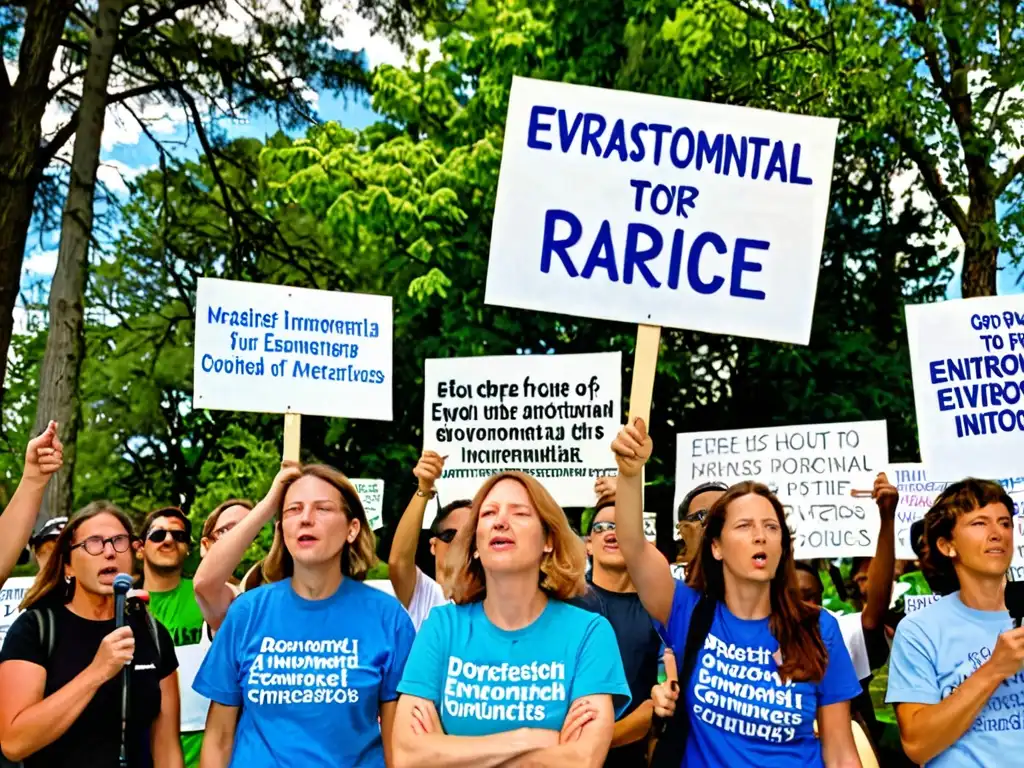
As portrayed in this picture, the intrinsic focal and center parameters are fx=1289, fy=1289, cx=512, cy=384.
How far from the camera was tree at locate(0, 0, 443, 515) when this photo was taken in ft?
40.9

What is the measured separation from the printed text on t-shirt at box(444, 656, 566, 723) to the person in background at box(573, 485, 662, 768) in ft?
2.47

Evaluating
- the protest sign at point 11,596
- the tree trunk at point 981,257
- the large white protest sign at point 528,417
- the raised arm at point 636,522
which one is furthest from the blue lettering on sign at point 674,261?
the tree trunk at point 981,257

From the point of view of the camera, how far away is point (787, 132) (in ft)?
14.7

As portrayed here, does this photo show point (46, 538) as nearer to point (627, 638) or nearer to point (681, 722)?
point (627, 638)

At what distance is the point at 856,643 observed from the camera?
16.6ft

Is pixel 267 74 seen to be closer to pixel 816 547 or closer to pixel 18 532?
pixel 816 547

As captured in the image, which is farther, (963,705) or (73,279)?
(73,279)

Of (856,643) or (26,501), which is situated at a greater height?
(26,501)

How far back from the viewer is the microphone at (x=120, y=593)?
3.69 metres

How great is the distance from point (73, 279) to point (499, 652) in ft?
33.1

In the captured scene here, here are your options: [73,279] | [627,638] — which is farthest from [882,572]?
[73,279]

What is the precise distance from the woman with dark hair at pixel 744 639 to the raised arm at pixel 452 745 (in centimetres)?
53

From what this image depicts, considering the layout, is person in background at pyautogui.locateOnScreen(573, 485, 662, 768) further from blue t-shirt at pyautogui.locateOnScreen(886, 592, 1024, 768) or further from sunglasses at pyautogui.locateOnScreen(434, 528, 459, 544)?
blue t-shirt at pyautogui.locateOnScreen(886, 592, 1024, 768)

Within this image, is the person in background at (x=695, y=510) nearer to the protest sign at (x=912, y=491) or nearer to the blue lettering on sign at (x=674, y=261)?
the blue lettering on sign at (x=674, y=261)
